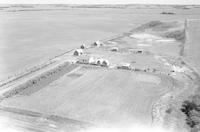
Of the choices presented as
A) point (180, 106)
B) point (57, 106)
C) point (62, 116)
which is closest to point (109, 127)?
point (62, 116)

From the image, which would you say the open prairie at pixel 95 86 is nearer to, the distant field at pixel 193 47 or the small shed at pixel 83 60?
the small shed at pixel 83 60

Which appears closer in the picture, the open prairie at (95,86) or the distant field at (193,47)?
the open prairie at (95,86)

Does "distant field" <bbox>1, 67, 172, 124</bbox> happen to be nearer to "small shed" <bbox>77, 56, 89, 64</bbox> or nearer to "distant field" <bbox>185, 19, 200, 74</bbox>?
"small shed" <bbox>77, 56, 89, 64</bbox>

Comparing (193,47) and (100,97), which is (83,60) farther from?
(193,47)

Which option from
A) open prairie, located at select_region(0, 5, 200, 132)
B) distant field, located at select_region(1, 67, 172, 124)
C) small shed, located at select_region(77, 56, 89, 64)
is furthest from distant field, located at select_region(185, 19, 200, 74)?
small shed, located at select_region(77, 56, 89, 64)

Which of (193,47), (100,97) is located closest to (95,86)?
(100,97)

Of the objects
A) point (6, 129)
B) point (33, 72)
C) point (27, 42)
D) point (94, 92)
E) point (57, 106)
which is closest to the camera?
point (6, 129)

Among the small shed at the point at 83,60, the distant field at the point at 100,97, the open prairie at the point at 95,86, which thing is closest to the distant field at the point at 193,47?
the open prairie at the point at 95,86

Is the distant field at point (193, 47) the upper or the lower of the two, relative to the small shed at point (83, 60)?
upper

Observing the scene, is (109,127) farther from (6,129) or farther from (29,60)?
(29,60)
